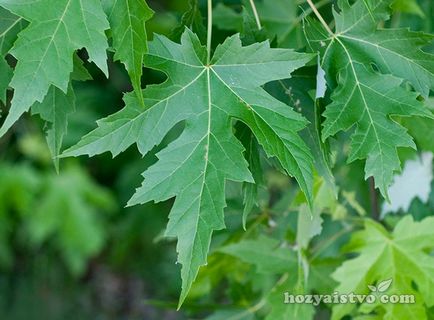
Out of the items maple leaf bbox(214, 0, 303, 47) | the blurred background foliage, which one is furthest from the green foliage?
maple leaf bbox(214, 0, 303, 47)

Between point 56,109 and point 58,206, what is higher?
point 56,109

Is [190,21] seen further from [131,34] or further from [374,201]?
[374,201]

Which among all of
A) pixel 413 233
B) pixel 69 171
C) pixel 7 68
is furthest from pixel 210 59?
pixel 69 171

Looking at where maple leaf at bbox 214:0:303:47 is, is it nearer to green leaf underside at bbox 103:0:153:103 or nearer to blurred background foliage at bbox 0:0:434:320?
blurred background foliage at bbox 0:0:434:320

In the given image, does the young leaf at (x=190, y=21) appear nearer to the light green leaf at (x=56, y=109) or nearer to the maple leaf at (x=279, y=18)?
the light green leaf at (x=56, y=109)

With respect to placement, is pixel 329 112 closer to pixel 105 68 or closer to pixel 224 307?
pixel 105 68

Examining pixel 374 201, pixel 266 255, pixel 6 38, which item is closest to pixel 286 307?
pixel 266 255
